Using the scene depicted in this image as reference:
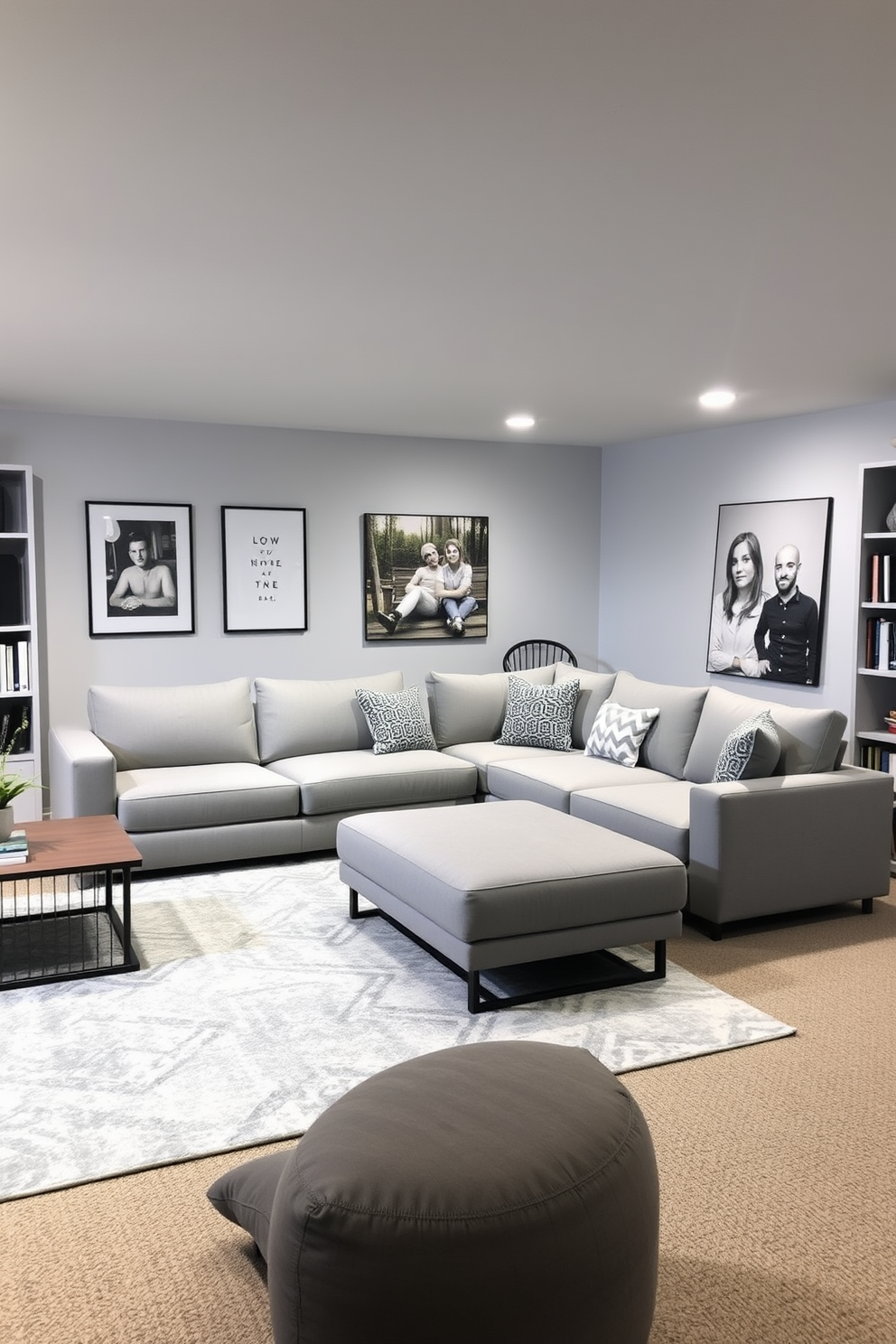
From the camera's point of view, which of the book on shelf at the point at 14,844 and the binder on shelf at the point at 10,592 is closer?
the book on shelf at the point at 14,844

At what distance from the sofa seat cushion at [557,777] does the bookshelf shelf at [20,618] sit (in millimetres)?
2480

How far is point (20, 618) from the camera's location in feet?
19.3

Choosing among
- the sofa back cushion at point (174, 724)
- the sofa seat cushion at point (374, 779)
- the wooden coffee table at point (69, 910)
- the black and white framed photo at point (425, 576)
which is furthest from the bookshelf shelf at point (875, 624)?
the wooden coffee table at point (69, 910)

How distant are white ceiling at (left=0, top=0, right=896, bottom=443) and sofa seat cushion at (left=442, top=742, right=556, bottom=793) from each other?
2.14m

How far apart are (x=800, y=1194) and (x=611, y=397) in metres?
4.04

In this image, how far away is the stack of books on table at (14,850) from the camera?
3.83 metres

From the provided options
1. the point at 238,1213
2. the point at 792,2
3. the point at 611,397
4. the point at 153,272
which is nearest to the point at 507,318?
the point at 153,272

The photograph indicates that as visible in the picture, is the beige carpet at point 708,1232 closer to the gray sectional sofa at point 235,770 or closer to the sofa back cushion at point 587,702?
the gray sectional sofa at point 235,770

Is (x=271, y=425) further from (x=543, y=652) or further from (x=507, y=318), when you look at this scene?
(x=507, y=318)

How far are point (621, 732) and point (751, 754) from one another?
1134 mm

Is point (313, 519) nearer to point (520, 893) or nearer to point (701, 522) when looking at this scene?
point (701, 522)

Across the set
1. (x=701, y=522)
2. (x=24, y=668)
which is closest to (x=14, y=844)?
(x=24, y=668)

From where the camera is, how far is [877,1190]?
8.23 ft

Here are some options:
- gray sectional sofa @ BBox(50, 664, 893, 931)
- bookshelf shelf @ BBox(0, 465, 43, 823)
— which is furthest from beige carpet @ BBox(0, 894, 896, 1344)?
bookshelf shelf @ BBox(0, 465, 43, 823)
